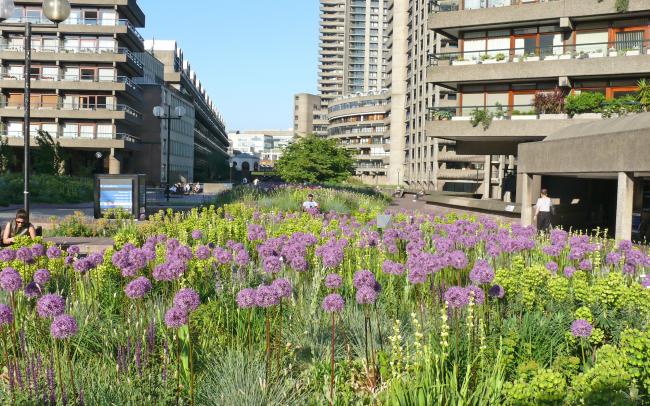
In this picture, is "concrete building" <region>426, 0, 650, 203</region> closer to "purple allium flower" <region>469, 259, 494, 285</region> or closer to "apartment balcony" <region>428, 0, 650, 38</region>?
"apartment balcony" <region>428, 0, 650, 38</region>

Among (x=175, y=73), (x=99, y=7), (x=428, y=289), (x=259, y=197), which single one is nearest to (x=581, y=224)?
(x=259, y=197)

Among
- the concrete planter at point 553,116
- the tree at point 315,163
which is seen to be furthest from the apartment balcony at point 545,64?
the tree at point 315,163

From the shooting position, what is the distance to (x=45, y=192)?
3634 cm

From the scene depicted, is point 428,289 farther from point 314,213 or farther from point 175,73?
point 175,73

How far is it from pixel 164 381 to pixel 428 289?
4.08 m

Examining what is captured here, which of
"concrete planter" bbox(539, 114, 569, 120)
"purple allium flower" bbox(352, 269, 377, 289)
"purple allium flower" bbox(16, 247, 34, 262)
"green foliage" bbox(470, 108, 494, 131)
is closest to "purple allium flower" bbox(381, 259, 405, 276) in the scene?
"purple allium flower" bbox(352, 269, 377, 289)

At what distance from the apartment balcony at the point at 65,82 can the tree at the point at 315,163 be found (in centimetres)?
2596

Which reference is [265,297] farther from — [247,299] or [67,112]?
[67,112]

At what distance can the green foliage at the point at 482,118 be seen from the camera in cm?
3559

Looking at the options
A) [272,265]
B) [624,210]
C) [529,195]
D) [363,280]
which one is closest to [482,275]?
[363,280]

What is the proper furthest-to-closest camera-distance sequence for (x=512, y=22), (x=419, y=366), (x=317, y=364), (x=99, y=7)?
(x=99, y=7)
(x=512, y=22)
(x=317, y=364)
(x=419, y=366)

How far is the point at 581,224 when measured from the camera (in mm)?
27125

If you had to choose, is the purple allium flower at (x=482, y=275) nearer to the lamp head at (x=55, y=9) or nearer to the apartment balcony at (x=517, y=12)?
the lamp head at (x=55, y=9)

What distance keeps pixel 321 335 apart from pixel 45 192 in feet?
111
